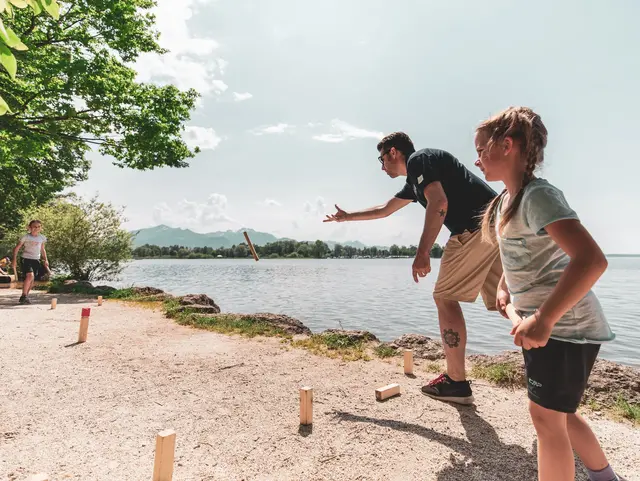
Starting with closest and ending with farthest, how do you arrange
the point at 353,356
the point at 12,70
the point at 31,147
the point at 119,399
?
the point at 12,70, the point at 119,399, the point at 353,356, the point at 31,147

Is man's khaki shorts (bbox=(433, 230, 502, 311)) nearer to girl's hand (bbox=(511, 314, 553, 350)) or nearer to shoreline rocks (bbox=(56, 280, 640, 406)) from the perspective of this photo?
shoreline rocks (bbox=(56, 280, 640, 406))

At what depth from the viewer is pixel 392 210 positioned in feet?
17.2

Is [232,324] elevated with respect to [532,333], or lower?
lower

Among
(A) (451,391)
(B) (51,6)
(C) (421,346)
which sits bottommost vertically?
(C) (421,346)

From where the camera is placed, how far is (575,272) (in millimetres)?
1772

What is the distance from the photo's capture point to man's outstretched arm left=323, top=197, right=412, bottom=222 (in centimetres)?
525

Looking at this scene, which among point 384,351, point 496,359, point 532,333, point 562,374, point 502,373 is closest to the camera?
Answer: point 532,333

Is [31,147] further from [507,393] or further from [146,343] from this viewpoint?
[507,393]

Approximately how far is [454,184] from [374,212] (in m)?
1.37

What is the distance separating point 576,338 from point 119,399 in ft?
15.2

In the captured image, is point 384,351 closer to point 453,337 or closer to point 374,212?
point 453,337

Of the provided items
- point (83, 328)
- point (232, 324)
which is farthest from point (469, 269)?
point (83, 328)

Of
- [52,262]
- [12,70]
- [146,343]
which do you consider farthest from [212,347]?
[52,262]

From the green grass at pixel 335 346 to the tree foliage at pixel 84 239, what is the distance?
57.2 ft
